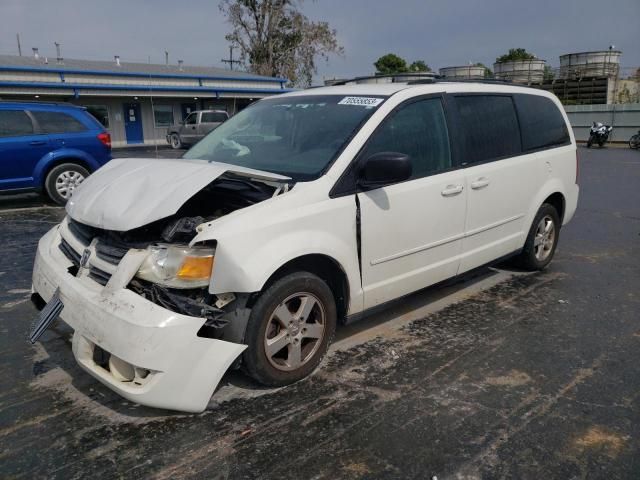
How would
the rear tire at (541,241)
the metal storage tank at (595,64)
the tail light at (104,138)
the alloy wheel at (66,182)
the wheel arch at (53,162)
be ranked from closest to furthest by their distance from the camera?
the rear tire at (541,241), the wheel arch at (53,162), the alloy wheel at (66,182), the tail light at (104,138), the metal storage tank at (595,64)

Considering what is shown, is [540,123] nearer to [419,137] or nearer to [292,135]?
[419,137]

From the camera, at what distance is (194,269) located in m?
2.76

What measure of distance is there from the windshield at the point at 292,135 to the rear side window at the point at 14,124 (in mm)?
6105

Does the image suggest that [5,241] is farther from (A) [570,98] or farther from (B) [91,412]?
(A) [570,98]

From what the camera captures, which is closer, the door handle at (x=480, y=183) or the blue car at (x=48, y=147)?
the door handle at (x=480, y=183)

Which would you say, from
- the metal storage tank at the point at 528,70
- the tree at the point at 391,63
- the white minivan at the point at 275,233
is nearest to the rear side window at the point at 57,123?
the white minivan at the point at 275,233

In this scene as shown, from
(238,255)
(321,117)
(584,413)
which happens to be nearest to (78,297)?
(238,255)

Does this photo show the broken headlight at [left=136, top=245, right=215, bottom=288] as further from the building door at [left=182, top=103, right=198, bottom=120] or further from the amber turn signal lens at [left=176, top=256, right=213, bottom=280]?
the building door at [left=182, top=103, right=198, bottom=120]

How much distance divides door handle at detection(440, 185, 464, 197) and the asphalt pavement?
3.32 ft

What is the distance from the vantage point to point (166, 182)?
309cm

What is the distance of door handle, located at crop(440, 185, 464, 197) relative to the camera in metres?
3.96

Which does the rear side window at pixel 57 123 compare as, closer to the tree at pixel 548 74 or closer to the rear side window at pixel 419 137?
the rear side window at pixel 419 137

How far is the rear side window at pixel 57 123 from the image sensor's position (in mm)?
9219

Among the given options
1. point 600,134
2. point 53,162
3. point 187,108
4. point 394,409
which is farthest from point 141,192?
point 187,108
